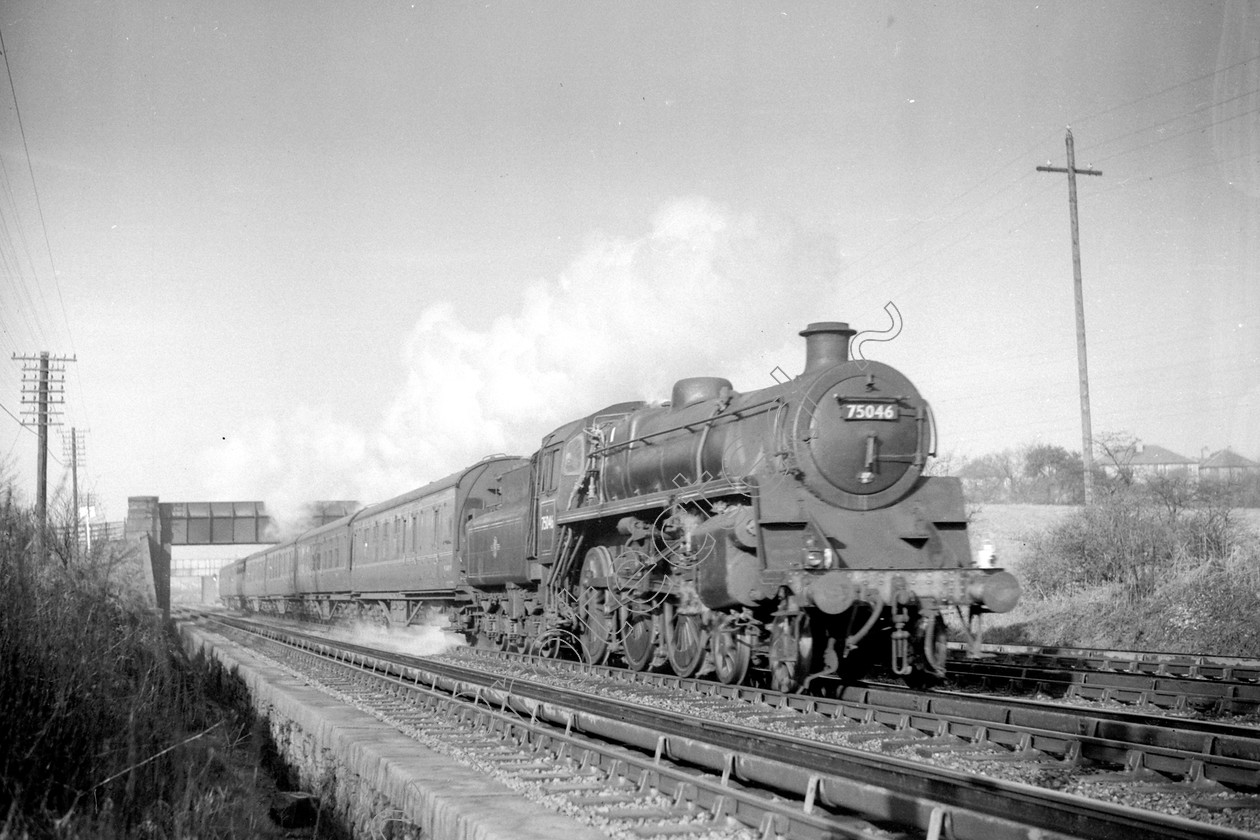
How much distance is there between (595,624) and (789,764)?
8216 millimetres

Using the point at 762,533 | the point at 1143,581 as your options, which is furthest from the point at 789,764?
the point at 1143,581

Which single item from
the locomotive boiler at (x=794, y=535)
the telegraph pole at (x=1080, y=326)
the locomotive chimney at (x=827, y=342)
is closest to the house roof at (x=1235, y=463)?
the telegraph pole at (x=1080, y=326)

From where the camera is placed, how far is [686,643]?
39.8ft

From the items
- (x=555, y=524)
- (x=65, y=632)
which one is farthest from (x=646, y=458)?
(x=65, y=632)

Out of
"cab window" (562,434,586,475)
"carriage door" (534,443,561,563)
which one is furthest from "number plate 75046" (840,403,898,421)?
"carriage door" (534,443,561,563)

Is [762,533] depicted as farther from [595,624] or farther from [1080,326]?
[1080,326]

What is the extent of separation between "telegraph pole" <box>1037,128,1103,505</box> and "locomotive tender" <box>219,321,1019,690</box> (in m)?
12.0

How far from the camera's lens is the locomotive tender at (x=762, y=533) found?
10133 mm

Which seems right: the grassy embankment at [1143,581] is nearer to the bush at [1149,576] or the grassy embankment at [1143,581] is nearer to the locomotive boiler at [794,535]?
the bush at [1149,576]

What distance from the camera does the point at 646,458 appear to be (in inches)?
530

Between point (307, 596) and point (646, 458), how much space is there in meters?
25.5

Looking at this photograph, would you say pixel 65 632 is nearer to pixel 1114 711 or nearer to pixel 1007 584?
pixel 1007 584

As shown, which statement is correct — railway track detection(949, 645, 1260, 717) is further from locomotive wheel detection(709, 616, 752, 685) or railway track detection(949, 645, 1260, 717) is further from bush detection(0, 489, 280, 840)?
bush detection(0, 489, 280, 840)

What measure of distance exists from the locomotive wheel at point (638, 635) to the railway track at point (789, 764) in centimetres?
145
